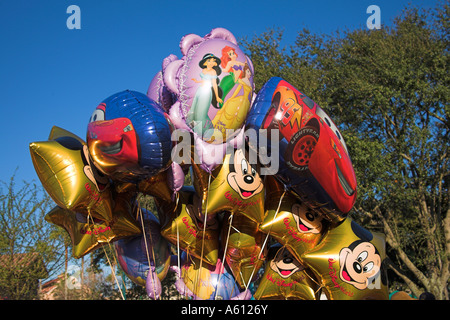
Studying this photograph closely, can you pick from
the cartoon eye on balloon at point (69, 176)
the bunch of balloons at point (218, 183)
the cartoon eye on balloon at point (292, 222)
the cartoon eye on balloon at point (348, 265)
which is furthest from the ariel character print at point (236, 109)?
the cartoon eye on balloon at point (348, 265)

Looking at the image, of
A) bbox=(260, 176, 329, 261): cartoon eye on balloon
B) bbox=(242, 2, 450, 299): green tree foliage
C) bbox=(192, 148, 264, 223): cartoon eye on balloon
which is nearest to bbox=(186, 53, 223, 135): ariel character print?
bbox=(192, 148, 264, 223): cartoon eye on balloon

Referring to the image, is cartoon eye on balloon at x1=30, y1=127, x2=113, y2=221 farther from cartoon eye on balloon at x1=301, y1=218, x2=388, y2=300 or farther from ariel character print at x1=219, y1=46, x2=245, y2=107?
cartoon eye on balloon at x1=301, y1=218, x2=388, y2=300

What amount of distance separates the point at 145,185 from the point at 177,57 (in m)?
1.67

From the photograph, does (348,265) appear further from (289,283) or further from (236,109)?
(236,109)

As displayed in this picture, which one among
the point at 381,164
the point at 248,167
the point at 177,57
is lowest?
the point at 248,167

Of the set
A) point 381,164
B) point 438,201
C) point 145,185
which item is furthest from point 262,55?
point 145,185

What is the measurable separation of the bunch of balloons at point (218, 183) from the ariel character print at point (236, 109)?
0.01 m

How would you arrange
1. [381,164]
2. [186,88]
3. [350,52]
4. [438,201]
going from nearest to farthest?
[186,88] < [381,164] < [438,201] < [350,52]

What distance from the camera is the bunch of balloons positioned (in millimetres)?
5156

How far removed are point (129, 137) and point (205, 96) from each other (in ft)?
3.07

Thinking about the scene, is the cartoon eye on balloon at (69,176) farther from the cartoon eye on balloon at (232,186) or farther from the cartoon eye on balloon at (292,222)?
the cartoon eye on balloon at (292,222)

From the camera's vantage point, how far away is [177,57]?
19.6 ft

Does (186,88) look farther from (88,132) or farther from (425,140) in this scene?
(425,140)
